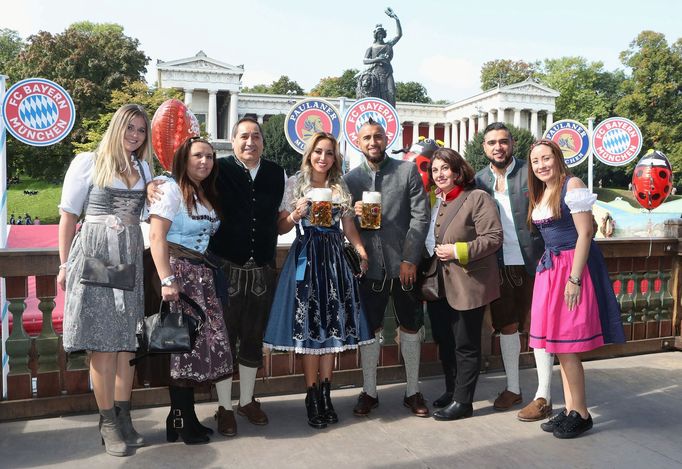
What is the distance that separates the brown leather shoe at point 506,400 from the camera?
459 cm

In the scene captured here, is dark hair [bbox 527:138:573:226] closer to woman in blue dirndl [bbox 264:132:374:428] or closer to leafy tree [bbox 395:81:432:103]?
woman in blue dirndl [bbox 264:132:374:428]

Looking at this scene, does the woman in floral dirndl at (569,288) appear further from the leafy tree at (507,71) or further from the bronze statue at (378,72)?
the leafy tree at (507,71)

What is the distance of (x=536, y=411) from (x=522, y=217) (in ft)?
4.67

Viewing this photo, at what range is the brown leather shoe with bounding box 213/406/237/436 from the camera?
4.04 meters

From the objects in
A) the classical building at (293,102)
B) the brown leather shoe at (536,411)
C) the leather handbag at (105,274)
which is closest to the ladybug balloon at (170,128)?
the leather handbag at (105,274)

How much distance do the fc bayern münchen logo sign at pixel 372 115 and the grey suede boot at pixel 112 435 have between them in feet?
23.5

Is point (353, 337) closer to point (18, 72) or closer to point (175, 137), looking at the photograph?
point (175, 137)

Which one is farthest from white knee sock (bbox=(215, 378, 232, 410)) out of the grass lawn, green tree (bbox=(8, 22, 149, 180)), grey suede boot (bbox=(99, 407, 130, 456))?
green tree (bbox=(8, 22, 149, 180))

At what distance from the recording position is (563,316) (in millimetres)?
4031

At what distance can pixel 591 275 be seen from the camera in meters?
4.04

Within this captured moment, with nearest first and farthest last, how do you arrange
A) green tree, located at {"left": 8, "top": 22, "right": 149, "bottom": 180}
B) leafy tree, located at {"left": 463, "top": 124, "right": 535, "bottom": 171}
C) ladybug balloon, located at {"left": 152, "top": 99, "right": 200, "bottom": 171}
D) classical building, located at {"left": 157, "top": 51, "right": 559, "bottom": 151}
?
ladybug balloon, located at {"left": 152, "top": 99, "right": 200, "bottom": 171} → green tree, located at {"left": 8, "top": 22, "right": 149, "bottom": 180} → leafy tree, located at {"left": 463, "top": 124, "right": 535, "bottom": 171} → classical building, located at {"left": 157, "top": 51, "right": 559, "bottom": 151}

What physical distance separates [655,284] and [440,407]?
303 centimetres

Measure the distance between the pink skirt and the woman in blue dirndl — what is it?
119 cm

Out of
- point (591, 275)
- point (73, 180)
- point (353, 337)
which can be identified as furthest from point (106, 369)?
point (591, 275)
